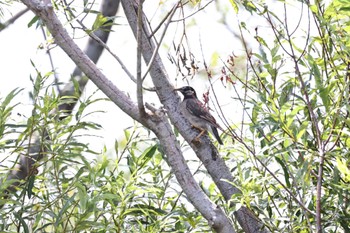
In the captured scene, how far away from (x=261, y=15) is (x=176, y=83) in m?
0.53

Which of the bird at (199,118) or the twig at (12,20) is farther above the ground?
the twig at (12,20)

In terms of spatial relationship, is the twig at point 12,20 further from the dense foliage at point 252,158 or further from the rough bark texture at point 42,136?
the dense foliage at point 252,158

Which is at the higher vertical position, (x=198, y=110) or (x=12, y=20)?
(x=12, y=20)

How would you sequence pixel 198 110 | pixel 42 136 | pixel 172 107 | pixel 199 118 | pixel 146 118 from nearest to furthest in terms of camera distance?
pixel 146 118
pixel 42 136
pixel 172 107
pixel 199 118
pixel 198 110

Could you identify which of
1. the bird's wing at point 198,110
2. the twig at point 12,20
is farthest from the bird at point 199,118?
the twig at point 12,20

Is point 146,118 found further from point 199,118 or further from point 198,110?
point 198,110

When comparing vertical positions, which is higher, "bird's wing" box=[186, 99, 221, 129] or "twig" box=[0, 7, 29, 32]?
"twig" box=[0, 7, 29, 32]

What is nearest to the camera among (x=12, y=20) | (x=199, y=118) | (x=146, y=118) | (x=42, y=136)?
(x=146, y=118)

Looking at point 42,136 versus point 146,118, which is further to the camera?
point 42,136

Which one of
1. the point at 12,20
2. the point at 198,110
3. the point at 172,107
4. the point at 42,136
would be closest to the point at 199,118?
the point at 198,110

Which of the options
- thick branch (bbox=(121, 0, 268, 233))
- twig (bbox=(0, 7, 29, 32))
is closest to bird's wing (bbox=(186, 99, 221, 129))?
thick branch (bbox=(121, 0, 268, 233))

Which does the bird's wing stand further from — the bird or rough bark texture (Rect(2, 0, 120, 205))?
rough bark texture (Rect(2, 0, 120, 205))

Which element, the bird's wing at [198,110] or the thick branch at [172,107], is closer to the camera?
the thick branch at [172,107]

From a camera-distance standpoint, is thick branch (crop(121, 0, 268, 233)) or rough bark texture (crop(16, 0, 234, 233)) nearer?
rough bark texture (crop(16, 0, 234, 233))
